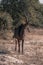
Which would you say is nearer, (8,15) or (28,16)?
(8,15)

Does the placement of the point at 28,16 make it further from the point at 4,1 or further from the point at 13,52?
the point at 13,52

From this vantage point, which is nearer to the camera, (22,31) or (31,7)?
(22,31)

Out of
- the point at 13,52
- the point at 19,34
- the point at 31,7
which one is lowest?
the point at 13,52

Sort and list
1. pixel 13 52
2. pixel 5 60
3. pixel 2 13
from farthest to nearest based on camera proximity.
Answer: pixel 2 13 → pixel 13 52 → pixel 5 60

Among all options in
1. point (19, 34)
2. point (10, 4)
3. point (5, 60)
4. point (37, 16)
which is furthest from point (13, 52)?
point (37, 16)

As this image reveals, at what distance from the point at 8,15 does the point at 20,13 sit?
1.09 metres

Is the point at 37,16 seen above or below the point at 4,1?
below

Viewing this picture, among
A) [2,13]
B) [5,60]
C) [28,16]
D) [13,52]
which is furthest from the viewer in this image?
[28,16]

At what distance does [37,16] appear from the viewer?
66.2 feet

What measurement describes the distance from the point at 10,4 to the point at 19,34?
3.34 m

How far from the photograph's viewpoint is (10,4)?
18.0 metres

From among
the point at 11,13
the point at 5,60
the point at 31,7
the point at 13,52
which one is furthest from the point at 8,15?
the point at 5,60

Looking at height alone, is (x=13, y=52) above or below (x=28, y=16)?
below

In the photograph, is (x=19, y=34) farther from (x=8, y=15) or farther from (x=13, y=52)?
(x=8, y=15)
